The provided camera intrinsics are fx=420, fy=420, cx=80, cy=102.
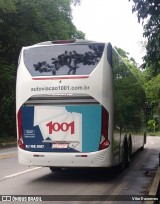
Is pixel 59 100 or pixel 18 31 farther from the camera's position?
pixel 18 31

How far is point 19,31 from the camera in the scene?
33.7 m

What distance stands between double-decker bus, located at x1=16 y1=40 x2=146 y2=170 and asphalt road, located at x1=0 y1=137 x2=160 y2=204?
582mm

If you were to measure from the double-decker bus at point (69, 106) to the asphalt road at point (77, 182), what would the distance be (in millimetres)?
582

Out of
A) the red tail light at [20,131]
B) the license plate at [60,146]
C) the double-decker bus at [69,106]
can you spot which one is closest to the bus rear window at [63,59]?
→ the double-decker bus at [69,106]

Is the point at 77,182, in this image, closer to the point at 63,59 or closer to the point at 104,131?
the point at 104,131

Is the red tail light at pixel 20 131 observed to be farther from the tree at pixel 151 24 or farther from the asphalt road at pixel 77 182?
the tree at pixel 151 24

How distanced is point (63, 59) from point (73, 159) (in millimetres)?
2747

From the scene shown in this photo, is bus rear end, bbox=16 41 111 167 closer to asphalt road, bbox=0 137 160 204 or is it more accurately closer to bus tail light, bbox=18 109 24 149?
bus tail light, bbox=18 109 24 149

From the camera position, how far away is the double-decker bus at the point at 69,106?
11016mm

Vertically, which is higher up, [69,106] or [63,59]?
[63,59]

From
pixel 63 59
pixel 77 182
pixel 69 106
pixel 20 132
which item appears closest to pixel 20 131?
pixel 20 132

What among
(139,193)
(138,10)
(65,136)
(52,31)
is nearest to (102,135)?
(65,136)

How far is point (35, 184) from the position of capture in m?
11.0

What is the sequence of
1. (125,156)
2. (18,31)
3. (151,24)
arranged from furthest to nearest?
(18,31) < (125,156) < (151,24)
